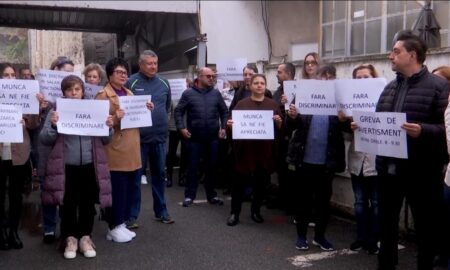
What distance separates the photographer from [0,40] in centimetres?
2131

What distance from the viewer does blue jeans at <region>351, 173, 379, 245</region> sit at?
16.7 feet

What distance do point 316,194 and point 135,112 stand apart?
2.00 metres

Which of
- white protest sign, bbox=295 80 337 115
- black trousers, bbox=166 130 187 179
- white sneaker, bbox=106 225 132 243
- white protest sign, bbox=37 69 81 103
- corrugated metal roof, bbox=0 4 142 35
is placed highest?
corrugated metal roof, bbox=0 4 142 35

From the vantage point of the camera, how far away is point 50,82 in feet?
18.7

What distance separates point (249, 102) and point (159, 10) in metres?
5.64

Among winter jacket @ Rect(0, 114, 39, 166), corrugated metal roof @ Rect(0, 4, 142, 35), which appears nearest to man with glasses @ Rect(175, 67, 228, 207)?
winter jacket @ Rect(0, 114, 39, 166)

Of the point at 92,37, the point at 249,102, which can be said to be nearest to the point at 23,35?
the point at 92,37

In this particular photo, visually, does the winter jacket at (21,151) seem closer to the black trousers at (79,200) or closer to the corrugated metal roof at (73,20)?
the black trousers at (79,200)

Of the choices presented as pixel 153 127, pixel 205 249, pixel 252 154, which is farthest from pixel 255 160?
pixel 205 249

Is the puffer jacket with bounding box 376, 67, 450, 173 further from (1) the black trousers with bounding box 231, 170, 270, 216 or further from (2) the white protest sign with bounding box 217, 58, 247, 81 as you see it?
(2) the white protest sign with bounding box 217, 58, 247, 81

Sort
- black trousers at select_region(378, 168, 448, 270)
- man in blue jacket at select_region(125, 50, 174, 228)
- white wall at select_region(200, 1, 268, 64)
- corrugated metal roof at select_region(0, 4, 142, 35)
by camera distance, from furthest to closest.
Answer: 1. corrugated metal roof at select_region(0, 4, 142, 35)
2. white wall at select_region(200, 1, 268, 64)
3. man in blue jacket at select_region(125, 50, 174, 228)
4. black trousers at select_region(378, 168, 448, 270)

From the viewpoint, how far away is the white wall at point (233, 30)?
1195 centimetres

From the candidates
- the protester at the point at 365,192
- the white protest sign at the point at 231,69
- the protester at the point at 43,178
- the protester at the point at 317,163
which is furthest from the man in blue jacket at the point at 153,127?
the protester at the point at 365,192

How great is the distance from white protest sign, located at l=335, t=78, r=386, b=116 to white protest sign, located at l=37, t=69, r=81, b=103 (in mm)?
2954
